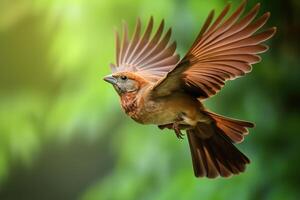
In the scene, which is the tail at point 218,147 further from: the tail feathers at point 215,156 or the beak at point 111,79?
the beak at point 111,79

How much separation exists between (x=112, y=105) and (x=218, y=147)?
80 cm

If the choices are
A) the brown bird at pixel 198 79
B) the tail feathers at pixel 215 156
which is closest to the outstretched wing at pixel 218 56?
the brown bird at pixel 198 79

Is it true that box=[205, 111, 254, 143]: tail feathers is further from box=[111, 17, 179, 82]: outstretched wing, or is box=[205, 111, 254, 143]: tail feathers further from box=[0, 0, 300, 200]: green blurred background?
box=[0, 0, 300, 200]: green blurred background

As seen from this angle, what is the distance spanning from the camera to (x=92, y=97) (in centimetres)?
148

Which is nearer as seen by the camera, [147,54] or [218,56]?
[218,56]

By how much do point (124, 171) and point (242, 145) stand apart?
31cm

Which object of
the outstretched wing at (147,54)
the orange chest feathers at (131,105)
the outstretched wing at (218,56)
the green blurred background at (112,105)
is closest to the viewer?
the outstretched wing at (218,56)

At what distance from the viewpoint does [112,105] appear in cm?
149

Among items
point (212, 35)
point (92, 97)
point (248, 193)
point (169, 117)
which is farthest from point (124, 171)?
point (212, 35)

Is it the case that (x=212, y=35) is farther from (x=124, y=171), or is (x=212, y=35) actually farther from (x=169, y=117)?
(x=124, y=171)

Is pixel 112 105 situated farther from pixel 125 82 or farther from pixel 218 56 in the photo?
pixel 218 56

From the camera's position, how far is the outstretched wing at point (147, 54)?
73cm

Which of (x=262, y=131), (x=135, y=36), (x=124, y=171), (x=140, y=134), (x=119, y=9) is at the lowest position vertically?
(x=124, y=171)

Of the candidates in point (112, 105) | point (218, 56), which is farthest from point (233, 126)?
point (112, 105)
